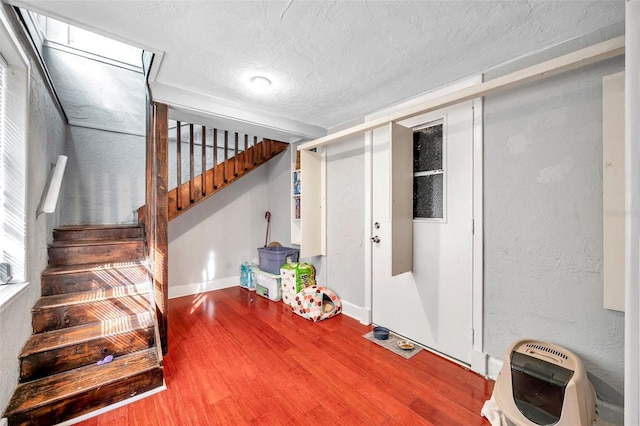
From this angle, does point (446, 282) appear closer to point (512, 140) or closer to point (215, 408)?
point (512, 140)

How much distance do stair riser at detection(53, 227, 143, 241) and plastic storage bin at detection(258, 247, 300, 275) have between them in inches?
60.8

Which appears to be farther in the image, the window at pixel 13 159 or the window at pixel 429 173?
the window at pixel 429 173

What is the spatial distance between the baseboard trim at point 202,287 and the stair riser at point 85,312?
5.02ft

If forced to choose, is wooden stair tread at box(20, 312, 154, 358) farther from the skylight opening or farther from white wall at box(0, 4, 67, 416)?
the skylight opening

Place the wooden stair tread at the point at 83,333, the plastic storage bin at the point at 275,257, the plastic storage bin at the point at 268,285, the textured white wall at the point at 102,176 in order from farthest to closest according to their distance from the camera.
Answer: the plastic storage bin at the point at 275,257 < the plastic storage bin at the point at 268,285 < the textured white wall at the point at 102,176 < the wooden stair tread at the point at 83,333

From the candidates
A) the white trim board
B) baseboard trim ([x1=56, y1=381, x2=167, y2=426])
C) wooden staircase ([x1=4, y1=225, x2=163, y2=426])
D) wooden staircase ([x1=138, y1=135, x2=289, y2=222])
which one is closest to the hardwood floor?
baseboard trim ([x1=56, y1=381, x2=167, y2=426])

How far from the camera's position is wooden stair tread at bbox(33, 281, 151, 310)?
6.46 feet

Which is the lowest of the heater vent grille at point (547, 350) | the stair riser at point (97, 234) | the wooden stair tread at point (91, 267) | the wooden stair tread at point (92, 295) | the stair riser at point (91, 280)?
the heater vent grille at point (547, 350)

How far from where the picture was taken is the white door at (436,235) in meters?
2.08

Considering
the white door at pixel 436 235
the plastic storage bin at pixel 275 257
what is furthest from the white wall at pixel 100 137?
the white door at pixel 436 235

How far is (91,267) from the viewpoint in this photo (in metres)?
2.36

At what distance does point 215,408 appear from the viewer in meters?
1.63

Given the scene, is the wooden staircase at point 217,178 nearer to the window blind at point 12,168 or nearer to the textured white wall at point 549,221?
the window blind at point 12,168

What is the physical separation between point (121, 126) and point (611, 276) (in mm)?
4856
